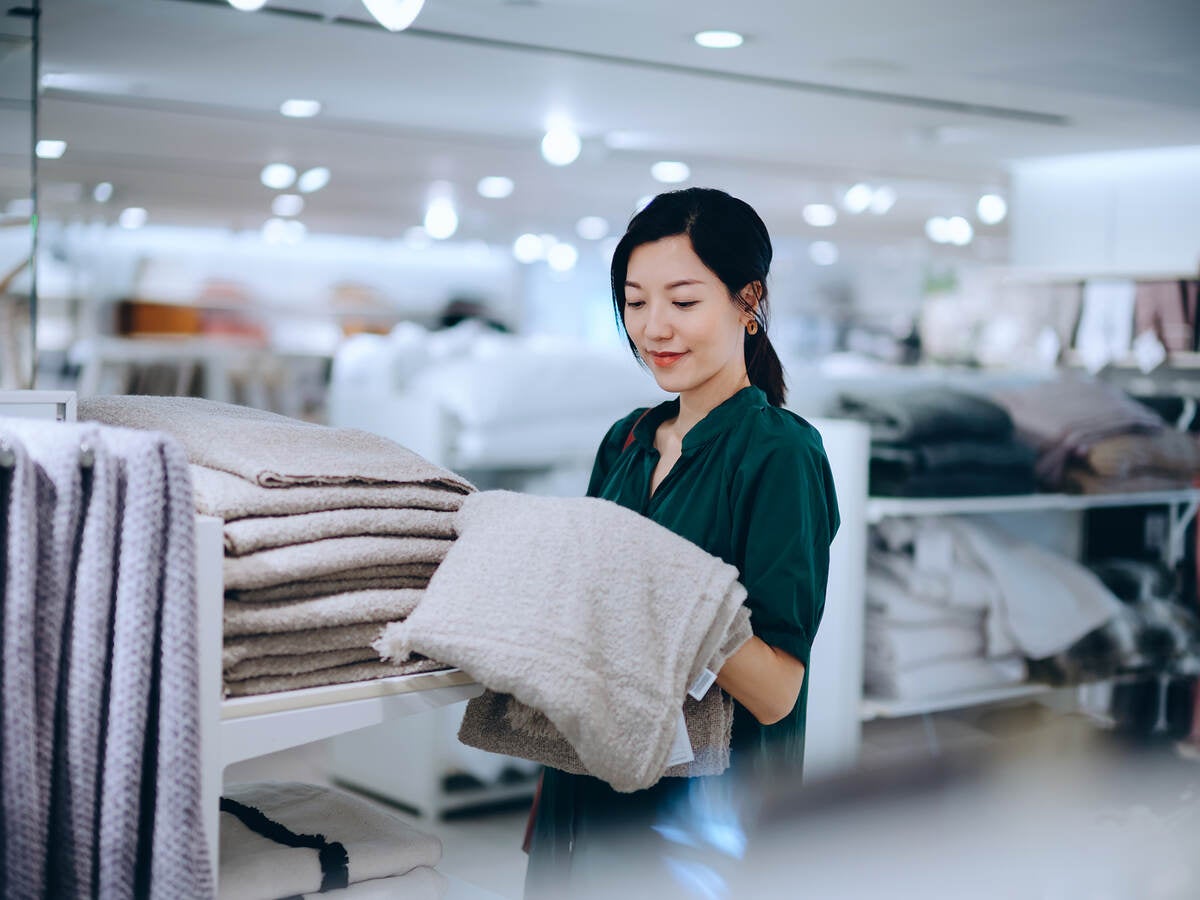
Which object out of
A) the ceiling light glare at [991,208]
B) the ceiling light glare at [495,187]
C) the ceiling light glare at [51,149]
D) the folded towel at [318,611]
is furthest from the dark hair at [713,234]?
the ceiling light glare at [991,208]

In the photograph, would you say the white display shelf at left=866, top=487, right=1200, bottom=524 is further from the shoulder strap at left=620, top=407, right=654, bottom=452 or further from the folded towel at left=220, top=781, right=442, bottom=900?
the folded towel at left=220, top=781, right=442, bottom=900

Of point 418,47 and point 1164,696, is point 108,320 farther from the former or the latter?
point 1164,696

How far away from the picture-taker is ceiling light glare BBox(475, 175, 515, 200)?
22.0ft

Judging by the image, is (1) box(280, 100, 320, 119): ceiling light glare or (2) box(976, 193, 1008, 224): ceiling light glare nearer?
(1) box(280, 100, 320, 119): ceiling light glare

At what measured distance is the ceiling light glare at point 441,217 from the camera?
7.63 m

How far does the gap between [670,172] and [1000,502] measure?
348 cm

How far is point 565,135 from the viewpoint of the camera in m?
5.04

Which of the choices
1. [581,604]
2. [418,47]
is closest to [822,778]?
[581,604]

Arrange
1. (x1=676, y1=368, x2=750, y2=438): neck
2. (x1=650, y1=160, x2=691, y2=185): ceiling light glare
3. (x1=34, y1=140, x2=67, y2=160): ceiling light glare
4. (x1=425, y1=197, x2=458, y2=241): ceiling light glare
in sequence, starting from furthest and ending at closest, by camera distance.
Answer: (x1=425, y1=197, x2=458, y2=241): ceiling light glare
(x1=650, y1=160, x2=691, y2=185): ceiling light glare
(x1=34, y1=140, x2=67, y2=160): ceiling light glare
(x1=676, y1=368, x2=750, y2=438): neck

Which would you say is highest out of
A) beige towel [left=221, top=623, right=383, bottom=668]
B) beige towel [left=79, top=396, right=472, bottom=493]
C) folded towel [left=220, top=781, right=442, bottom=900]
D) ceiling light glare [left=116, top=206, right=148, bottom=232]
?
ceiling light glare [left=116, top=206, right=148, bottom=232]

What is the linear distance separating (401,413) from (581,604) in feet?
8.99

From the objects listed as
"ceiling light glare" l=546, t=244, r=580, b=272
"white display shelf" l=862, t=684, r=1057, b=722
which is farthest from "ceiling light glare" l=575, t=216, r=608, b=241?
"white display shelf" l=862, t=684, r=1057, b=722

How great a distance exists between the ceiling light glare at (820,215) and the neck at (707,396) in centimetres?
630

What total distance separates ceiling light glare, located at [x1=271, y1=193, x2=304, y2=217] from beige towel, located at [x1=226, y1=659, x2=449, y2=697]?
6.52 metres
